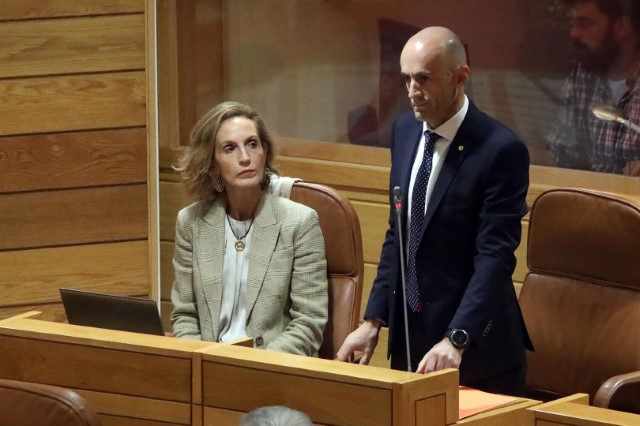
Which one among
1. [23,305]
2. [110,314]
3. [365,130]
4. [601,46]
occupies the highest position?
[601,46]

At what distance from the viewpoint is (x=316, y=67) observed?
16.0ft

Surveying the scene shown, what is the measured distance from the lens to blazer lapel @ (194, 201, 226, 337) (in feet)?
10.8

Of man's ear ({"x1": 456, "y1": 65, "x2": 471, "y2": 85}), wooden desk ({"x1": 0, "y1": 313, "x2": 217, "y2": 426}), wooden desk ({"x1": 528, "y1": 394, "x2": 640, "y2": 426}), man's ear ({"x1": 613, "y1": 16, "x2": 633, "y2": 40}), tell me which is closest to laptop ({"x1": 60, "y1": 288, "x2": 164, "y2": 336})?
wooden desk ({"x1": 0, "y1": 313, "x2": 217, "y2": 426})

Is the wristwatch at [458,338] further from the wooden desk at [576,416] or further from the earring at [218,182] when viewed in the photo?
the earring at [218,182]

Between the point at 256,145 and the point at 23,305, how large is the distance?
157cm

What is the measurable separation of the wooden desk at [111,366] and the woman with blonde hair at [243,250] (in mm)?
558

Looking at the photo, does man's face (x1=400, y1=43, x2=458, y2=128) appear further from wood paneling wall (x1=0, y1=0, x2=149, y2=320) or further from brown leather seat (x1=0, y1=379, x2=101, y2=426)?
wood paneling wall (x1=0, y1=0, x2=149, y2=320)

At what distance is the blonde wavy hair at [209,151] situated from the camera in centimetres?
336

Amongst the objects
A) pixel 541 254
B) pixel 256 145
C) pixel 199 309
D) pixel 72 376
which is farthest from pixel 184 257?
pixel 541 254

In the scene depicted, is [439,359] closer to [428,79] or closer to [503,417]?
[503,417]

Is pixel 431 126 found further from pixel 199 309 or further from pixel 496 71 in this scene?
pixel 496 71

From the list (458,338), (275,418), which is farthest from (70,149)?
(275,418)

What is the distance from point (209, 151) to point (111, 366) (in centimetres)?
84

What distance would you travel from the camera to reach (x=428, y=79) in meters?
2.83
